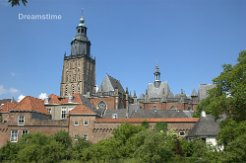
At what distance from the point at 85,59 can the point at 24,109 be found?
1643 inches

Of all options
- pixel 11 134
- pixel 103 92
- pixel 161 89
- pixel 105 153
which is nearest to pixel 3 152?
pixel 11 134

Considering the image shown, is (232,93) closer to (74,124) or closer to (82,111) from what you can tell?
(82,111)

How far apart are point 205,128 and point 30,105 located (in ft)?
89.2

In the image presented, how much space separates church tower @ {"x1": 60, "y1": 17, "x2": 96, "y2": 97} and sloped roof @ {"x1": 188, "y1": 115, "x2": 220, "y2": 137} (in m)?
50.6

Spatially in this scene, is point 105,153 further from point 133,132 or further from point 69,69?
point 69,69

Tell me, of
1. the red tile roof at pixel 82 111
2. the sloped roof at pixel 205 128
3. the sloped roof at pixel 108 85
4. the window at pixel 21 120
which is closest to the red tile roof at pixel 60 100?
the red tile roof at pixel 82 111

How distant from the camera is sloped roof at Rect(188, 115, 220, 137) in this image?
43.3 m

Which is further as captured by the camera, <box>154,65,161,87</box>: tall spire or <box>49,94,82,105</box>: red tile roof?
<box>154,65,161,87</box>: tall spire

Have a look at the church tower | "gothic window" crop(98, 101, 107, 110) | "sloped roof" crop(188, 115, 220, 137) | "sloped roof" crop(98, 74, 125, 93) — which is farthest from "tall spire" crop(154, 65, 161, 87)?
"sloped roof" crop(188, 115, 220, 137)

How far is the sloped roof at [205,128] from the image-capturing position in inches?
1706

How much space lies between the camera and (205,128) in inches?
1741

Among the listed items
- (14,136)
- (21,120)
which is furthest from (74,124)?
(14,136)

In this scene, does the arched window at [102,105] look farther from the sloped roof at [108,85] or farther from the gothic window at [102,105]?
the sloped roof at [108,85]

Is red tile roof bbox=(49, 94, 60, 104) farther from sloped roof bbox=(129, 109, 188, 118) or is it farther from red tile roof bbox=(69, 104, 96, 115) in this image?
sloped roof bbox=(129, 109, 188, 118)
